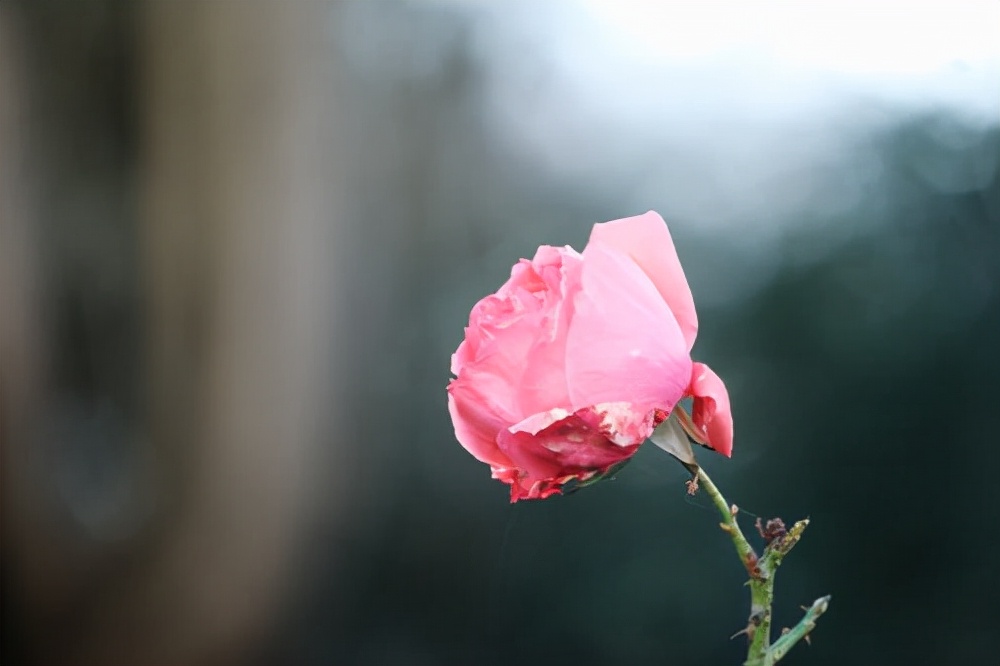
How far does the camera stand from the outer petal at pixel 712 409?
0.33m

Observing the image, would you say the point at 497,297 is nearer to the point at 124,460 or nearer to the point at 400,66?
the point at 400,66

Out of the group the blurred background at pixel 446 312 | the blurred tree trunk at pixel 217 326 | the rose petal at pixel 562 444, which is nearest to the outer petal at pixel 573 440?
the rose petal at pixel 562 444

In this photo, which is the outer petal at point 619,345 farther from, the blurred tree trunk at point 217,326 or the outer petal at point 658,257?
the blurred tree trunk at point 217,326

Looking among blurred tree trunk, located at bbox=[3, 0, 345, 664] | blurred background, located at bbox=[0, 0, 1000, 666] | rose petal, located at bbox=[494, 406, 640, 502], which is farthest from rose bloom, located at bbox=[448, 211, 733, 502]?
blurred tree trunk, located at bbox=[3, 0, 345, 664]

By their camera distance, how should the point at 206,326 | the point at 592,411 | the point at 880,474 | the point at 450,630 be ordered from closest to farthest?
1. the point at 592,411
2. the point at 880,474
3. the point at 450,630
4. the point at 206,326

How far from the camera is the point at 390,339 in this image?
0.87 meters

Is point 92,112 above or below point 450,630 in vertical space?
above

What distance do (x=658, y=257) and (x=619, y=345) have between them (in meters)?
0.06

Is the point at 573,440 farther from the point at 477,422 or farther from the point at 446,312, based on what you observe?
the point at 446,312

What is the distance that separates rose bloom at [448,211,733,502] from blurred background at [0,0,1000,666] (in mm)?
382

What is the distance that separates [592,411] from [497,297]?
0.08 metres

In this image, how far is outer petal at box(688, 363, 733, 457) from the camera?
0.33m

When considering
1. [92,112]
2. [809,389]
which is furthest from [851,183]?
[92,112]

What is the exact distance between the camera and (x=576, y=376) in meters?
0.31
